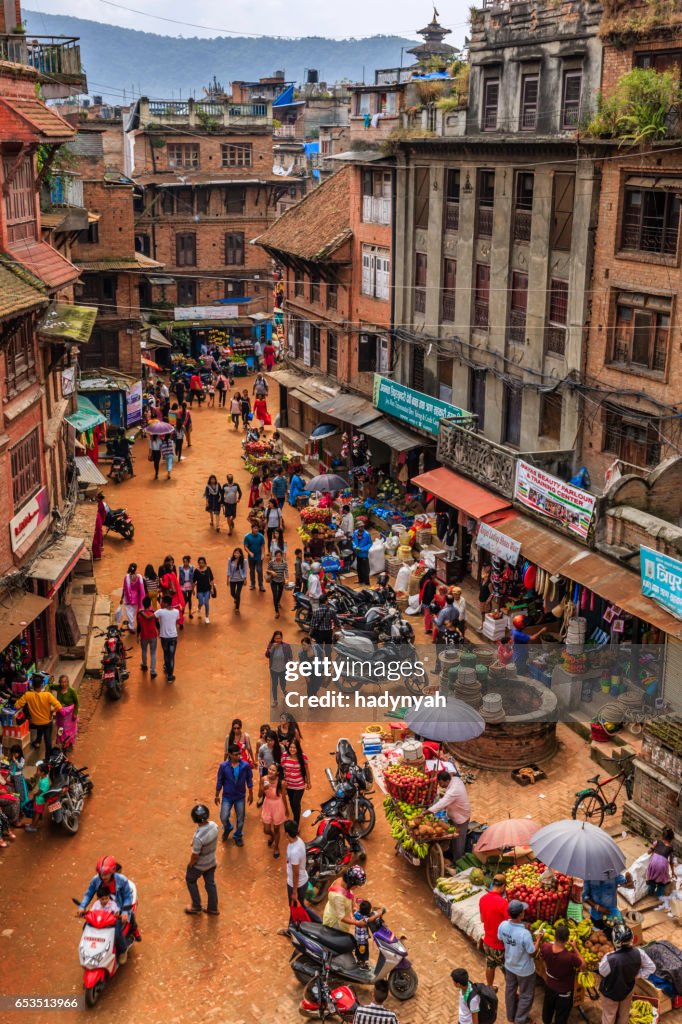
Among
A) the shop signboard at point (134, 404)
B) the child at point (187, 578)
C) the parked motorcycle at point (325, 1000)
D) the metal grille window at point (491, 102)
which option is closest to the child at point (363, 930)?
the parked motorcycle at point (325, 1000)

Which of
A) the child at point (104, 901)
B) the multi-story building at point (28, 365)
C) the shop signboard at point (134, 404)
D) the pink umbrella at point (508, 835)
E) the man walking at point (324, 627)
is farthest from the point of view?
the shop signboard at point (134, 404)

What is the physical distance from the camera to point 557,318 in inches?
1033

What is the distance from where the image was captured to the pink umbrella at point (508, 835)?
52.0 feet

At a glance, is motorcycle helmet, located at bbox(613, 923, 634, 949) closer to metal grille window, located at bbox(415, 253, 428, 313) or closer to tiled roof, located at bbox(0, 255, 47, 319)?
tiled roof, located at bbox(0, 255, 47, 319)

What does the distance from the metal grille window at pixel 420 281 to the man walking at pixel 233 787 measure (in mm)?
18438

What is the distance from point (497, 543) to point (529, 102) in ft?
34.8

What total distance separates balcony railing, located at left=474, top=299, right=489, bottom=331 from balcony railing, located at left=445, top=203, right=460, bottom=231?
7.75 ft

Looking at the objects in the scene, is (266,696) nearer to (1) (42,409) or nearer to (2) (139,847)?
(2) (139,847)

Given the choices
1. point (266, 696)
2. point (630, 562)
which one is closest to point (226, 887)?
point (266, 696)

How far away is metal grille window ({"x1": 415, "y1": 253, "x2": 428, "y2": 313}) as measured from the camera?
107 ft

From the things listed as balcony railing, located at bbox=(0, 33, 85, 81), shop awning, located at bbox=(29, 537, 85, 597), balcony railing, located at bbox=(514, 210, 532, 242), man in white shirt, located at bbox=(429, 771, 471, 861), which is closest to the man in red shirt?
man in white shirt, located at bbox=(429, 771, 471, 861)

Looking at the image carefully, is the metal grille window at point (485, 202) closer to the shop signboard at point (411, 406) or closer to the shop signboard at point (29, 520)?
the shop signboard at point (411, 406)

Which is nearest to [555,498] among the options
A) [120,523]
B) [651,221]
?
[651,221]

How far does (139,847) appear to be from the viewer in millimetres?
17766
